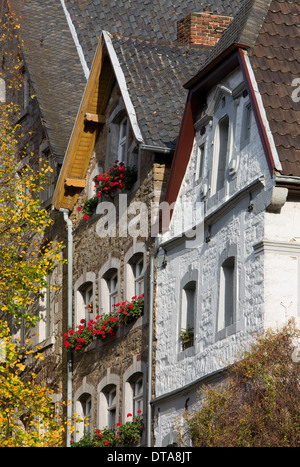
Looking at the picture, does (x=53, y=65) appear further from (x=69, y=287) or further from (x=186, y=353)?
(x=186, y=353)

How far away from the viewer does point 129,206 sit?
27.1 metres

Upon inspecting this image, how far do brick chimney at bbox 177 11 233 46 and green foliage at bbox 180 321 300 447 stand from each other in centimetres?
1170

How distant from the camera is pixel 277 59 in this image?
22.5 meters

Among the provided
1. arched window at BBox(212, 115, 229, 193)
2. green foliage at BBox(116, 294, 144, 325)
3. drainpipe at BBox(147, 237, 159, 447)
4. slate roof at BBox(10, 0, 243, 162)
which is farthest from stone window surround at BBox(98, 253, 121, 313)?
arched window at BBox(212, 115, 229, 193)

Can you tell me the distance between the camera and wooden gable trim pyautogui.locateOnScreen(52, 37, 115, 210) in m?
29.2

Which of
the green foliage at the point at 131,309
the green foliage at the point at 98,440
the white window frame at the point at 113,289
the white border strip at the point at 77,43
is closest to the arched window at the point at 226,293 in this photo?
the green foliage at the point at 131,309

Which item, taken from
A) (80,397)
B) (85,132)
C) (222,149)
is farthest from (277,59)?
(80,397)

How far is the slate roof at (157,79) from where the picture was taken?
26.3 m

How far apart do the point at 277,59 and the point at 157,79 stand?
18.1 feet

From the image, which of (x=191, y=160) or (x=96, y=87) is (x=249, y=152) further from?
(x=96, y=87)

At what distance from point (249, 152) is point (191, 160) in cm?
300

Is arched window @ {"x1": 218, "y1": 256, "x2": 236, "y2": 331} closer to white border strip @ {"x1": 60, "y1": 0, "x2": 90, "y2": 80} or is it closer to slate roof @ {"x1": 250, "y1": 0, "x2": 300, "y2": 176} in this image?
slate roof @ {"x1": 250, "y1": 0, "x2": 300, "y2": 176}

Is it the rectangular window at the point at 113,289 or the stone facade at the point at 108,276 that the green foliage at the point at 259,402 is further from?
the rectangular window at the point at 113,289

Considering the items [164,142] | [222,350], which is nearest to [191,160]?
[164,142]
